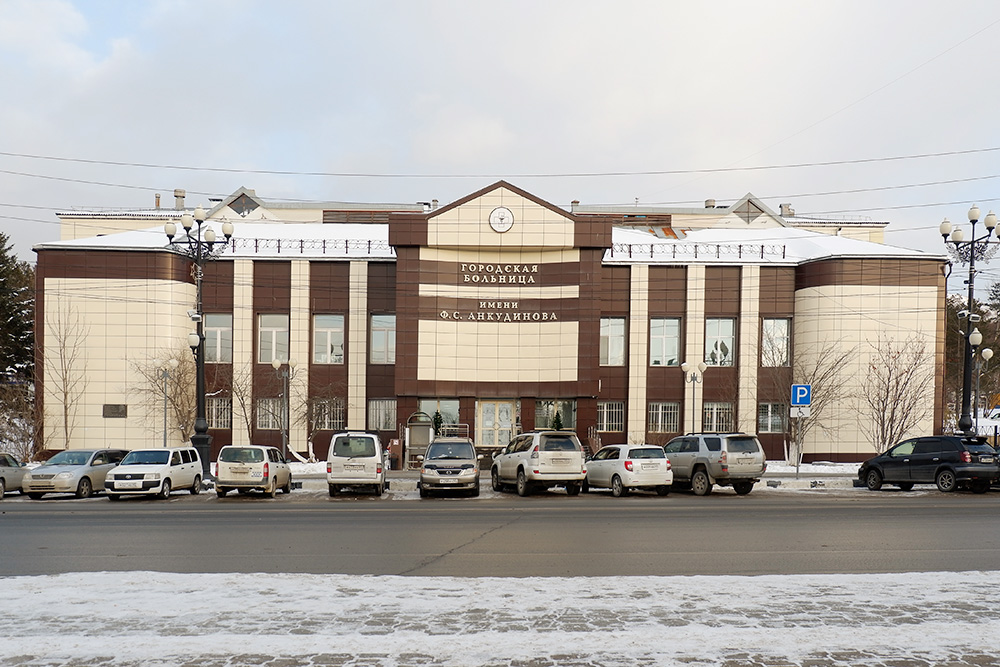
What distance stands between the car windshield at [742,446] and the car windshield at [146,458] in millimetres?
16814

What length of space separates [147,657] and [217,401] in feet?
128

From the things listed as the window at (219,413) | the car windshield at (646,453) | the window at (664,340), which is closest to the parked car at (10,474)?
the window at (219,413)

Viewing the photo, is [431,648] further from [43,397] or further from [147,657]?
[43,397]

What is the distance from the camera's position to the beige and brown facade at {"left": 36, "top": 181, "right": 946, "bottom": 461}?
137 feet

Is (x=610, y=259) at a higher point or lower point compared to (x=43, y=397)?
higher

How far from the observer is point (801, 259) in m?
44.4

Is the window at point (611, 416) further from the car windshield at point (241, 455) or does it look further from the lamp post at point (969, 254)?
the car windshield at point (241, 455)

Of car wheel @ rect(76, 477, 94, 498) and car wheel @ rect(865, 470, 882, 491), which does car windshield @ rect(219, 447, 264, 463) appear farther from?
car wheel @ rect(865, 470, 882, 491)

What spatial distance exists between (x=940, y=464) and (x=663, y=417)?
2027 cm

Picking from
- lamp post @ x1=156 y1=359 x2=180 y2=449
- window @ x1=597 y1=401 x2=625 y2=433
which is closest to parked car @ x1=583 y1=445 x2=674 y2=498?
window @ x1=597 y1=401 x2=625 y2=433

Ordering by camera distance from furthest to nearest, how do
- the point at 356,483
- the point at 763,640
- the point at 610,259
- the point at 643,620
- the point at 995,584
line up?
the point at 610,259 < the point at 356,483 < the point at 995,584 < the point at 643,620 < the point at 763,640

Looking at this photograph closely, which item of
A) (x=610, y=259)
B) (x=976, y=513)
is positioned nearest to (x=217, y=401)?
(x=610, y=259)

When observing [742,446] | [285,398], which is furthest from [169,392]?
[742,446]

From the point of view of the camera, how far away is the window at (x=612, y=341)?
149 ft
